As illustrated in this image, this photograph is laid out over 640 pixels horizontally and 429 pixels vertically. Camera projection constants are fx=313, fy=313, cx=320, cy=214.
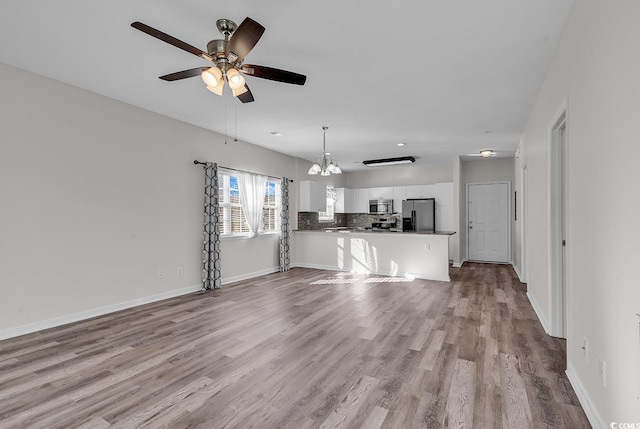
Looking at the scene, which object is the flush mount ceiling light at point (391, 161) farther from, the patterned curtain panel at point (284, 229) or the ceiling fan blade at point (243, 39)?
the ceiling fan blade at point (243, 39)

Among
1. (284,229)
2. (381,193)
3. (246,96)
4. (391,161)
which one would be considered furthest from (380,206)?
(246,96)

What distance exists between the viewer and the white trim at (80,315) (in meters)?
3.12

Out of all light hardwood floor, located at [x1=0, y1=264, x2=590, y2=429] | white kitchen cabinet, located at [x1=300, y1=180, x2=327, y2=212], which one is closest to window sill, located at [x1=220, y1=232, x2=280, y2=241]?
white kitchen cabinet, located at [x1=300, y1=180, x2=327, y2=212]

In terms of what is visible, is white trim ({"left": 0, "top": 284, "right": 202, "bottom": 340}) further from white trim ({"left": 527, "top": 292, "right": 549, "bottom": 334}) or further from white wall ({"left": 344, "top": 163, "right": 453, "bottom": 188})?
white wall ({"left": 344, "top": 163, "right": 453, "bottom": 188})

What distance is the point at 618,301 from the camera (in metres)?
1.47

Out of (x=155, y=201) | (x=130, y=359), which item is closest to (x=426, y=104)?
(x=155, y=201)

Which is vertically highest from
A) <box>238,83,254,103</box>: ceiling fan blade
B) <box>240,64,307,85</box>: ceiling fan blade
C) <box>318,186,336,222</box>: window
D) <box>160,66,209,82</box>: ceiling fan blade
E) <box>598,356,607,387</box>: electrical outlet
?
<box>160,66,209,82</box>: ceiling fan blade

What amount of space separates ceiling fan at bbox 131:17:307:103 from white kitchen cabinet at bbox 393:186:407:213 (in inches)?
253

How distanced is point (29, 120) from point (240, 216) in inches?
127

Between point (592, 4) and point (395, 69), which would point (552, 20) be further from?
point (395, 69)

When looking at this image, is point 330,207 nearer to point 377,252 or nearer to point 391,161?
point 391,161

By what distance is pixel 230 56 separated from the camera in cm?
223

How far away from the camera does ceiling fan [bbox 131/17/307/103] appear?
200 cm

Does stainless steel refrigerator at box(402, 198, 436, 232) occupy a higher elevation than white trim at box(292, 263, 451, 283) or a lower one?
higher
